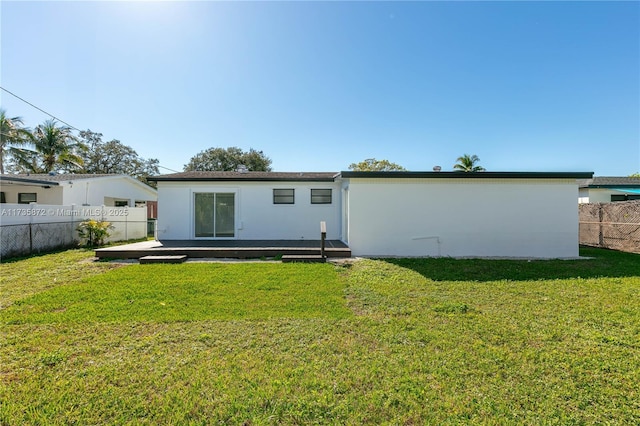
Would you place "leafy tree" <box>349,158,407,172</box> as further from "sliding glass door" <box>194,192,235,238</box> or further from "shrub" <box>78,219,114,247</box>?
"shrub" <box>78,219,114,247</box>

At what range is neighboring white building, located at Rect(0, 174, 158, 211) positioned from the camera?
1395 centimetres

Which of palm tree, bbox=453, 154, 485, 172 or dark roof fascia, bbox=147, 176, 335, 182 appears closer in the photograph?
dark roof fascia, bbox=147, 176, 335, 182

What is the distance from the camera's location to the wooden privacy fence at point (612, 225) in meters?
9.99

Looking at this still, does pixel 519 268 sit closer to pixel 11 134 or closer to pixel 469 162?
pixel 469 162

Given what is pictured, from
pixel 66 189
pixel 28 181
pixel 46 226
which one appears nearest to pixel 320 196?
pixel 46 226

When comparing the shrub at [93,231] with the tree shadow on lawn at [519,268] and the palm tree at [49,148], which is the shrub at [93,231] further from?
the palm tree at [49,148]

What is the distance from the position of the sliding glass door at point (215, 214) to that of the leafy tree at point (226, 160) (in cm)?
2294

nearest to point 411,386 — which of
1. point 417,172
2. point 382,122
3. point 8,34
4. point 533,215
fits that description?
point 417,172

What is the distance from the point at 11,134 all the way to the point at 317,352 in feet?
97.3

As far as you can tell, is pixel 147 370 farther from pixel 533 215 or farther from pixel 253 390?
pixel 533 215

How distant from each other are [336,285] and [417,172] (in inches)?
191

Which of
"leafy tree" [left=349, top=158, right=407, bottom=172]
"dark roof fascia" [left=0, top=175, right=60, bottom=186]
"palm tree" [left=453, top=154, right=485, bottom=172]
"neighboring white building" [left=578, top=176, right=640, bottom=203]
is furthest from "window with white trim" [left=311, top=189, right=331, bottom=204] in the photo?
"leafy tree" [left=349, top=158, right=407, bottom=172]

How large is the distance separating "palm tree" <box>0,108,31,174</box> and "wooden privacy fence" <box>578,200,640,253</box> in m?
35.3

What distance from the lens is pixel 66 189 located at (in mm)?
14898
